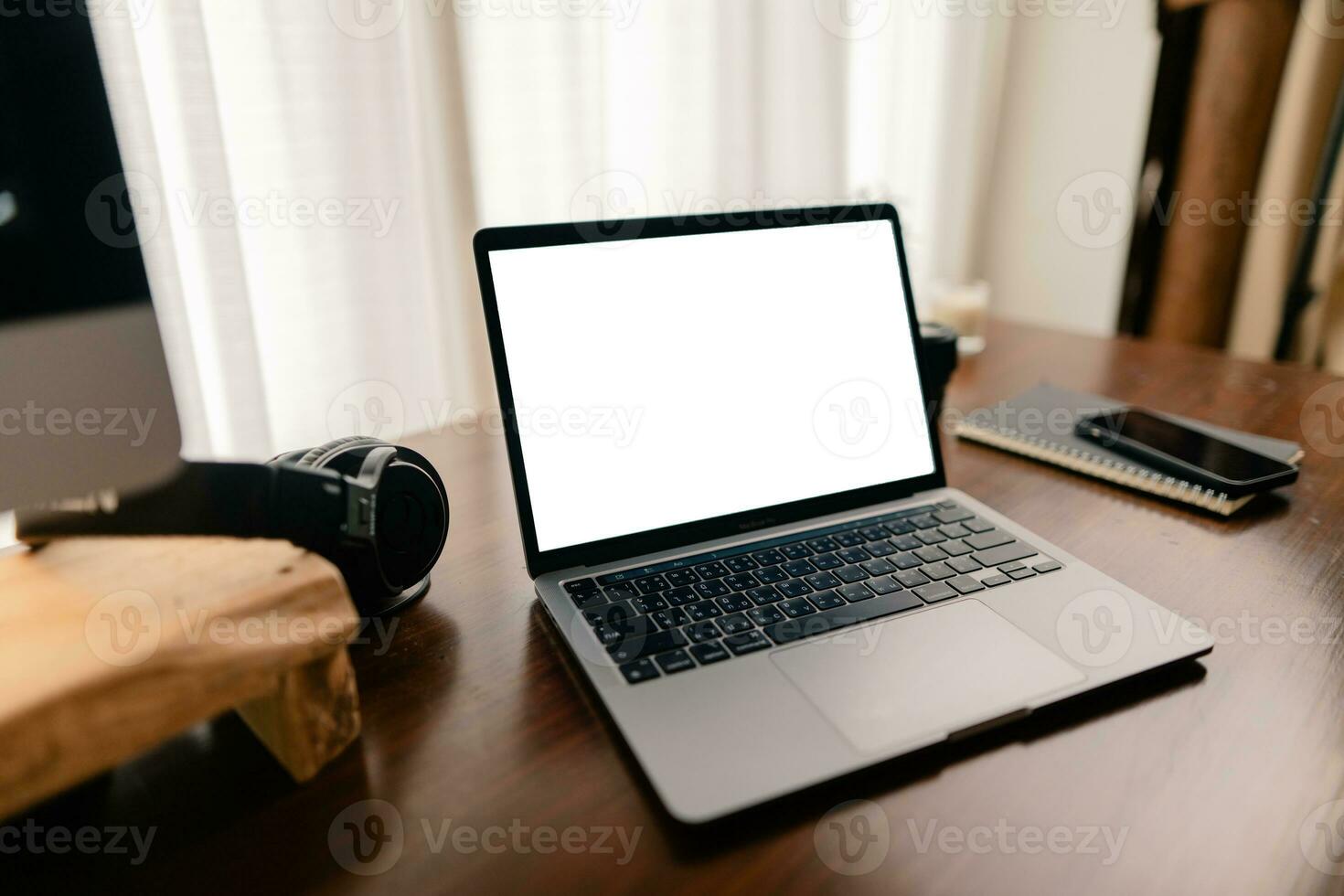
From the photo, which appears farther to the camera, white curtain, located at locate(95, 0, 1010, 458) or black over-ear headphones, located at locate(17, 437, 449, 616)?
white curtain, located at locate(95, 0, 1010, 458)

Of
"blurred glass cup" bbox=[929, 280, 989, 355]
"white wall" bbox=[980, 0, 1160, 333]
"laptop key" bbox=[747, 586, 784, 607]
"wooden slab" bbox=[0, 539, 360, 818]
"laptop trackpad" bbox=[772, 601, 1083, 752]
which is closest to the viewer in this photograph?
"wooden slab" bbox=[0, 539, 360, 818]

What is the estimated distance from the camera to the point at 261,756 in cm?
45

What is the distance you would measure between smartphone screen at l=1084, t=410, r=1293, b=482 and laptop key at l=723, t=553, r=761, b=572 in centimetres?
46

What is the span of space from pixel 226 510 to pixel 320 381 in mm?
762

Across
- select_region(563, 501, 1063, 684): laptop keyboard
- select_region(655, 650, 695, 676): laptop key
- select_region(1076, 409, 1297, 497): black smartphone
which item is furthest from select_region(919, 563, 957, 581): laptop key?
select_region(1076, 409, 1297, 497): black smartphone

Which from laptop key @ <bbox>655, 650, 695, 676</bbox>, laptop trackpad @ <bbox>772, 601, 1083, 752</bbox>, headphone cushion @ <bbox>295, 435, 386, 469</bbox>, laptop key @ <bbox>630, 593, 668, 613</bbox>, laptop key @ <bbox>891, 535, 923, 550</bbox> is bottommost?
laptop trackpad @ <bbox>772, 601, 1083, 752</bbox>

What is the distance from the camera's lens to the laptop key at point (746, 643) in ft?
1.67

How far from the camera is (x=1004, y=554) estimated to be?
632 millimetres

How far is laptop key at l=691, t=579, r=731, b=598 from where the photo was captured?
0.57 metres

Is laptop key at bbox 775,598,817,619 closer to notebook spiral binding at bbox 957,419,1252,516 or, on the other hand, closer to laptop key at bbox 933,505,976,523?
laptop key at bbox 933,505,976,523

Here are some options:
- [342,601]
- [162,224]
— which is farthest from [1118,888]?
[162,224]

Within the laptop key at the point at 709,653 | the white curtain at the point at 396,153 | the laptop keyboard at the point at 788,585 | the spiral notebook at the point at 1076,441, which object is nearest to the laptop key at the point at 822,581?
the laptop keyboard at the point at 788,585

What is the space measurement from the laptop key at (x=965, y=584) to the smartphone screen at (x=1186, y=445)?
0.32m

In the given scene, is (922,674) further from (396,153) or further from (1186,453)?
(396,153)
